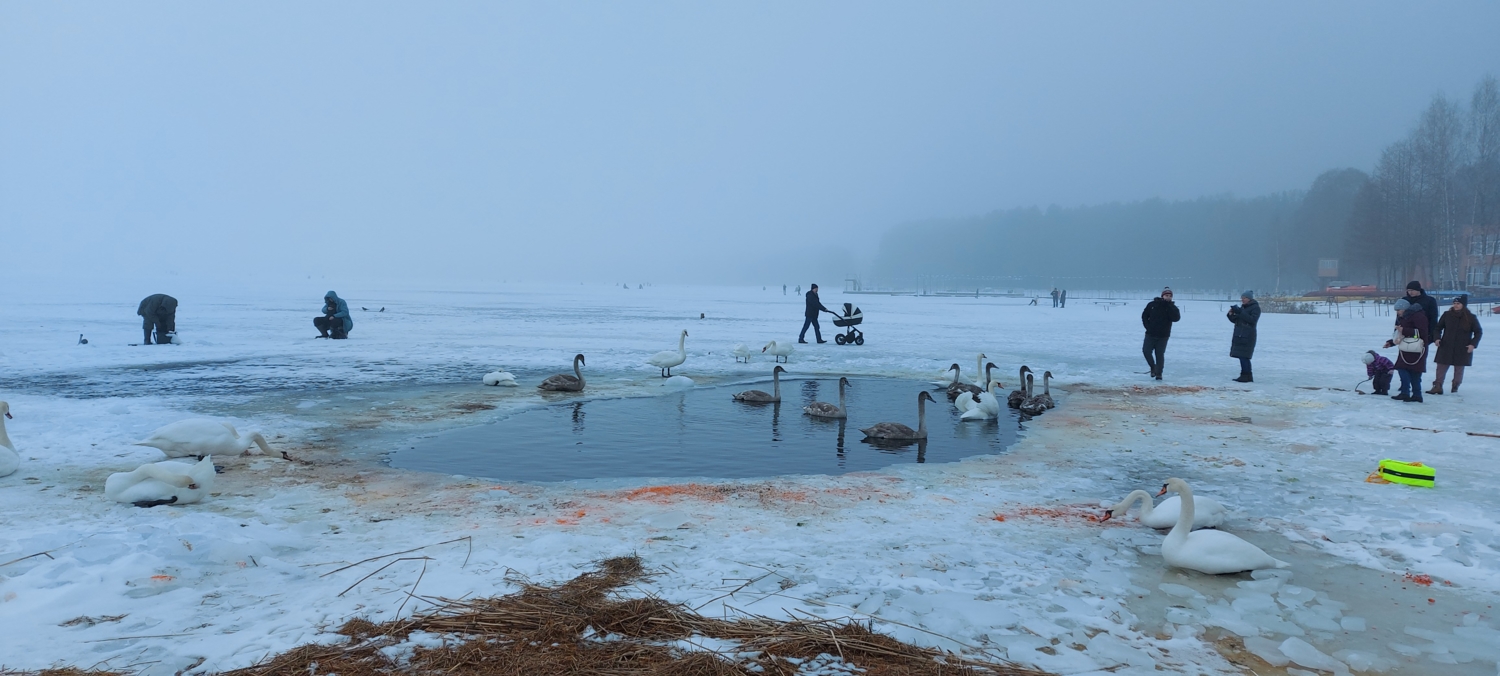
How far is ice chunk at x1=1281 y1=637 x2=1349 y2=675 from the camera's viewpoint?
4.06 m

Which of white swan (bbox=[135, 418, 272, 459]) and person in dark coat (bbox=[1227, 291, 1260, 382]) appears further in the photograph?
person in dark coat (bbox=[1227, 291, 1260, 382])

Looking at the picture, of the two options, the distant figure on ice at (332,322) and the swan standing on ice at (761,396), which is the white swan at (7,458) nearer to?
the swan standing on ice at (761,396)

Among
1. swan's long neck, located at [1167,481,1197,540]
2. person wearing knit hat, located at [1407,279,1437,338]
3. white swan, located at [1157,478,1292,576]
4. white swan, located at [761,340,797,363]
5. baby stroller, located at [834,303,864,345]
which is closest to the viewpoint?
white swan, located at [1157,478,1292,576]

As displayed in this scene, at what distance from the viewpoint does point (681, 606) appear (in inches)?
178

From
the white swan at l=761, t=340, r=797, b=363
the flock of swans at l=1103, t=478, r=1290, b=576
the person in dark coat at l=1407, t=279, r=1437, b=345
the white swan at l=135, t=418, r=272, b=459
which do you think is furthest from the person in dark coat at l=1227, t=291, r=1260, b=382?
the white swan at l=135, t=418, r=272, b=459

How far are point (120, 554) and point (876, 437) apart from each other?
790 centimetres

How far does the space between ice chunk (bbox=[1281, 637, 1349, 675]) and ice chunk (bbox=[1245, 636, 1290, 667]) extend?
0.11 ft

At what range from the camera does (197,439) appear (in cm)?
779

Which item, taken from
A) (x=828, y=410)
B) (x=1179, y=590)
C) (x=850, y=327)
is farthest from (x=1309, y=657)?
(x=850, y=327)

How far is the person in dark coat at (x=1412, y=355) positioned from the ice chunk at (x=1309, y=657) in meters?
10.8

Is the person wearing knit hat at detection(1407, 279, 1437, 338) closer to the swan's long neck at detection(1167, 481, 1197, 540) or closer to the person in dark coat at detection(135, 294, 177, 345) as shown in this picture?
the swan's long neck at detection(1167, 481, 1197, 540)

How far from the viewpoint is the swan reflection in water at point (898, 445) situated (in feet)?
32.7

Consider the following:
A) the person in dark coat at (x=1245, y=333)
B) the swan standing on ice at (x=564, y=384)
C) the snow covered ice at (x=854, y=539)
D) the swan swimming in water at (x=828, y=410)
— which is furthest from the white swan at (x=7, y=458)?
the person in dark coat at (x=1245, y=333)

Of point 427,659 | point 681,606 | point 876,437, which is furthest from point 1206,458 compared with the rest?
point 427,659
